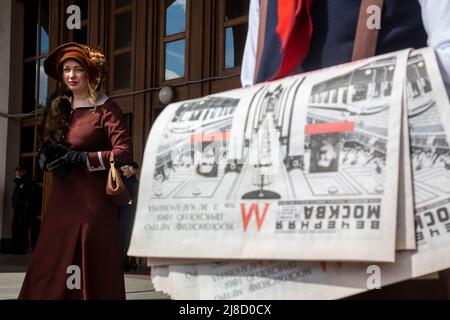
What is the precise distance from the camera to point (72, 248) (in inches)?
98.7

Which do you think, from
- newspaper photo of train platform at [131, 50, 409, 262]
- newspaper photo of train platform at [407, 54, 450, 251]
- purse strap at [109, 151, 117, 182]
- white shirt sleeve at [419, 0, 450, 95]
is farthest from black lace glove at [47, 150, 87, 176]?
newspaper photo of train platform at [407, 54, 450, 251]

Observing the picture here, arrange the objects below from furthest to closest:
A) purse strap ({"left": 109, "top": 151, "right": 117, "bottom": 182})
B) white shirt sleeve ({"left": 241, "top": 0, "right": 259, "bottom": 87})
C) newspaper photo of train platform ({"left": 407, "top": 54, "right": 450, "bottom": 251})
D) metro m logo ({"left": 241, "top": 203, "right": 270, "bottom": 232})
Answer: purse strap ({"left": 109, "top": 151, "right": 117, "bottom": 182}) < white shirt sleeve ({"left": 241, "top": 0, "right": 259, "bottom": 87}) < metro m logo ({"left": 241, "top": 203, "right": 270, "bottom": 232}) < newspaper photo of train platform ({"left": 407, "top": 54, "right": 450, "bottom": 251})

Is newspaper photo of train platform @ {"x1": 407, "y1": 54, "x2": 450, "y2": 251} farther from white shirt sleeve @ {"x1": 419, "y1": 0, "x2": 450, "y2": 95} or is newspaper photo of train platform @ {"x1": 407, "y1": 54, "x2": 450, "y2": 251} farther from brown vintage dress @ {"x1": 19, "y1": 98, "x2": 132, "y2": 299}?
brown vintage dress @ {"x1": 19, "y1": 98, "x2": 132, "y2": 299}

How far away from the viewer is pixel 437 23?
1.07 m

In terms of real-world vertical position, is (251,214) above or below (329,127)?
below

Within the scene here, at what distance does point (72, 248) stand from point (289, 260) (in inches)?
67.5

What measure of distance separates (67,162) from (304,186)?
1.67 m

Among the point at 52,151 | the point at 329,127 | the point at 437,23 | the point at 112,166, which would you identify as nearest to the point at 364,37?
the point at 437,23

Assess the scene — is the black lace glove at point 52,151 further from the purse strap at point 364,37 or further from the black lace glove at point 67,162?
the purse strap at point 364,37

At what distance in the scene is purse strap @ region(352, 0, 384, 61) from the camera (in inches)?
44.8

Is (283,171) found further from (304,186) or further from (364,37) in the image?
(364,37)

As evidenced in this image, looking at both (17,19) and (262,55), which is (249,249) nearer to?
(262,55)

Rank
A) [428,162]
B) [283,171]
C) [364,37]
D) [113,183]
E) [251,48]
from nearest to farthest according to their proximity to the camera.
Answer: [428,162] < [283,171] < [364,37] < [251,48] < [113,183]

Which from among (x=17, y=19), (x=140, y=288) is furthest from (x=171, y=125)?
(x=17, y=19)
